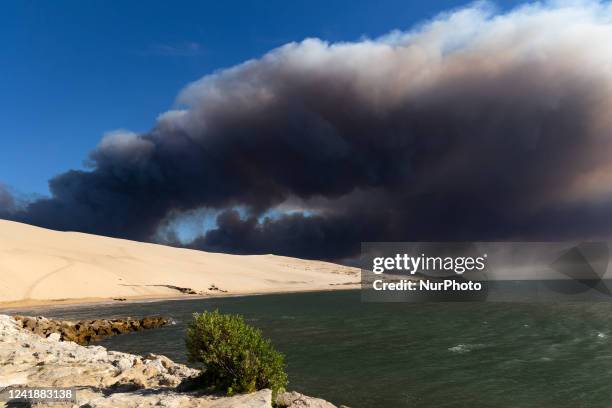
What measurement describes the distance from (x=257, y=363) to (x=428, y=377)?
1231cm

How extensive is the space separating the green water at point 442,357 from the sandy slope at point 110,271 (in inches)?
2349

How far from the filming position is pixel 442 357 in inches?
1073

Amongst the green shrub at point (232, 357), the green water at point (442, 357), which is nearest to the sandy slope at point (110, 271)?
the green water at point (442, 357)

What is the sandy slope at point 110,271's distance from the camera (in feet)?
299

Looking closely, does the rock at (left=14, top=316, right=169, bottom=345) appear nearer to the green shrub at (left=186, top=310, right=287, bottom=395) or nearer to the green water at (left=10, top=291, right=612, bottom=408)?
the green water at (left=10, top=291, right=612, bottom=408)

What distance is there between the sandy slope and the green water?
196ft

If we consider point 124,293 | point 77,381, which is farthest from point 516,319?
point 124,293

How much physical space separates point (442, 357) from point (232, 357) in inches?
707

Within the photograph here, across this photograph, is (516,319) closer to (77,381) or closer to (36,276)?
(77,381)

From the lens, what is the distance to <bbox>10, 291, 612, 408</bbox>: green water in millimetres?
19375

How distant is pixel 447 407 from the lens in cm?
1772

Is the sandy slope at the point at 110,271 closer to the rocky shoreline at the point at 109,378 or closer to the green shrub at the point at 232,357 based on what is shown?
the rocky shoreline at the point at 109,378

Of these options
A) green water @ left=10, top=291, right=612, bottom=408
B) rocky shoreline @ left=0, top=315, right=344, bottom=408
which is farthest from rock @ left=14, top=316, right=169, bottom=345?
rocky shoreline @ left=0, top=315, right=344, bottom=408

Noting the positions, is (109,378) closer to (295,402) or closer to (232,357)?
(232,357)
